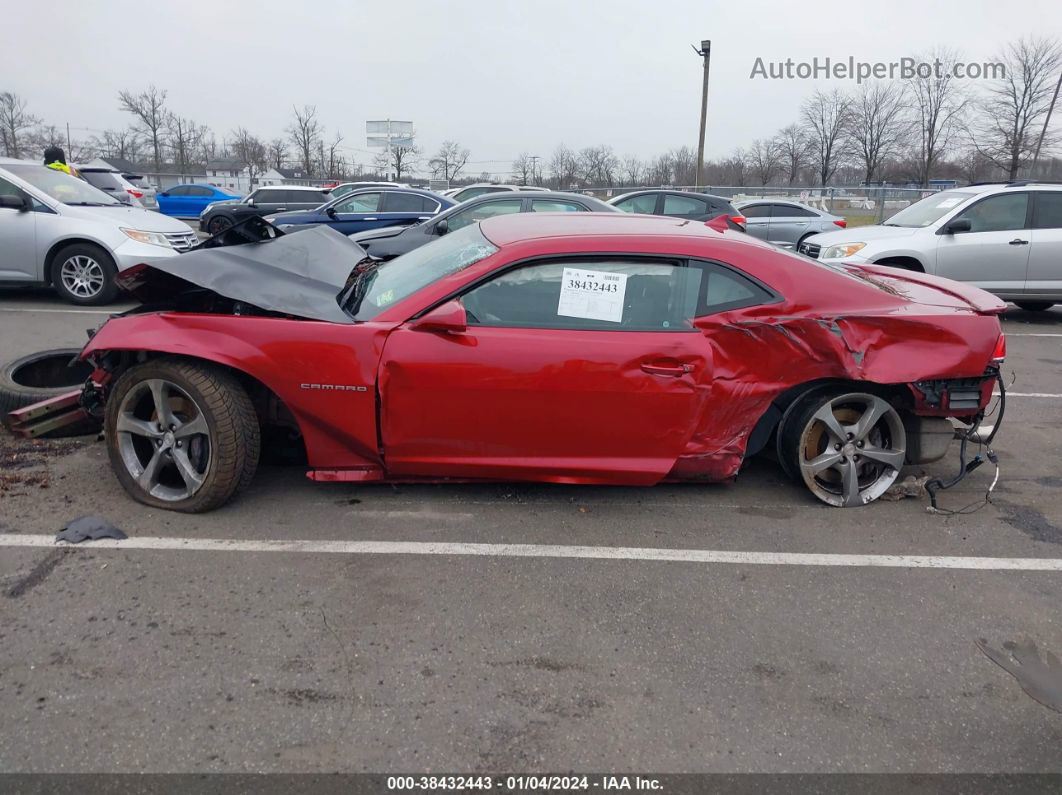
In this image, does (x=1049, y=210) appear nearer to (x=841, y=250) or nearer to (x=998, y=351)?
(x=841, y=250)

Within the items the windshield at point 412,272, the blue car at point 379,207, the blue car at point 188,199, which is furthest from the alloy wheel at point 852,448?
the blue car at point 188,199

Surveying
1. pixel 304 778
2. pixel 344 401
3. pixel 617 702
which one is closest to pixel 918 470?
pixel 617 702

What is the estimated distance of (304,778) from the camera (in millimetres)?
2201

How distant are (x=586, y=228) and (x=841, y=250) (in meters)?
6.56

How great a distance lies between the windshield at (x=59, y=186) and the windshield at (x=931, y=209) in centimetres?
1025

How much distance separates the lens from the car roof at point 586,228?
3.85 meters

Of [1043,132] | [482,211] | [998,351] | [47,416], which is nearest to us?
[998,351]

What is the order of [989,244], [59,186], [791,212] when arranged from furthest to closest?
[791,212], [989,244], [59,186]

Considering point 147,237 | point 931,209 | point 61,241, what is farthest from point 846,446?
point 61,241

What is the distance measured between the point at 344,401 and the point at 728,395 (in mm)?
1841

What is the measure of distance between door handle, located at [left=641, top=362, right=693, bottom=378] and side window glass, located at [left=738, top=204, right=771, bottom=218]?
1466 centimetres

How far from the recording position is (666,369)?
358 cm

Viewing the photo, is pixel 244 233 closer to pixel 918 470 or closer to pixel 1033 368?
Result: pixel 918 470

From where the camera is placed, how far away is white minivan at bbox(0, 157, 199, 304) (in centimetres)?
857
